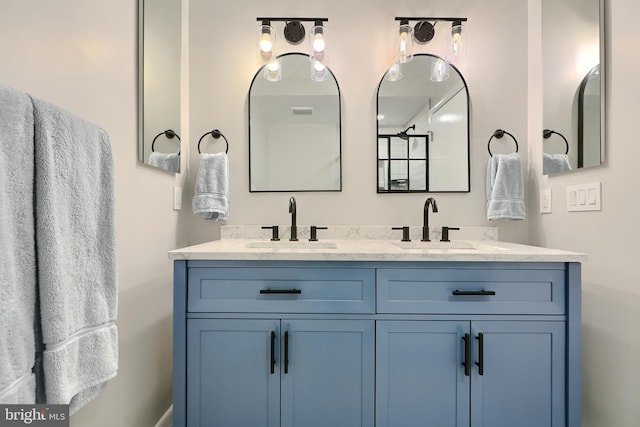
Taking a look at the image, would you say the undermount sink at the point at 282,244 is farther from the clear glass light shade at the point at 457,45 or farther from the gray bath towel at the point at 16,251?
the clear glass light shade at the point at 457,45

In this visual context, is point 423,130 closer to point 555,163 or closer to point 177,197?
point 555,163

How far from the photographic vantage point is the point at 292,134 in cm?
168

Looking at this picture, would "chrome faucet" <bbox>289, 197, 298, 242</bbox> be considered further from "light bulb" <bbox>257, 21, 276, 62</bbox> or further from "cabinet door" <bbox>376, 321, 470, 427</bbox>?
"light bulb" <bbox>257, 21, 276, 62</bbox>

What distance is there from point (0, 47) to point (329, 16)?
1.47m

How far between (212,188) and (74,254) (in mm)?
884

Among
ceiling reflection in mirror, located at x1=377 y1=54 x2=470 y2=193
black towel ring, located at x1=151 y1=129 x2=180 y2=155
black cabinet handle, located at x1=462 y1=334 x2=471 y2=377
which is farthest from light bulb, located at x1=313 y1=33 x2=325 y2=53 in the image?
black cabinet handle, located at x1=462 y1=334 x2=471 y2=377

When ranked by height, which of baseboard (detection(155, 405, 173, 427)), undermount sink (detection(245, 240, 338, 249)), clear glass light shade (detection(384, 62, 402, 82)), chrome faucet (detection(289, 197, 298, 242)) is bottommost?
baseboard (detection(155, 405, 173, 427))

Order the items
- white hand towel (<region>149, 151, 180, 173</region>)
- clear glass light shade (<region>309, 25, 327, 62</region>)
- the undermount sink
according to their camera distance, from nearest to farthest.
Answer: white hand towel (<region>149, 151, 180, 173</region>) < the undermount sink < clear glass light shade (<region>309, 25, 327, 62</region>)

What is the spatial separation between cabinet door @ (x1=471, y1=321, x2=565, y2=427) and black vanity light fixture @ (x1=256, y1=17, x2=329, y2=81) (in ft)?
5.04

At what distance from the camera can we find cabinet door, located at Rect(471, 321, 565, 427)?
106cm

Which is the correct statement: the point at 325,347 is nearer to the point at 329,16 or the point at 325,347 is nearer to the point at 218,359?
the point at 218,359

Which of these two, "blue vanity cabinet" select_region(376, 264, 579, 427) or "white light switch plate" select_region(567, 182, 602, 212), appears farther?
"white light switch plate" select_region(567, 182, 602, 212)

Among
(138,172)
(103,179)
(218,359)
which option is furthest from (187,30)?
(218,359)

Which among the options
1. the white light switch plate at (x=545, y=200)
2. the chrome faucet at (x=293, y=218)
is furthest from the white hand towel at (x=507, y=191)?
the chrome faucet at (x=293, y=218)
